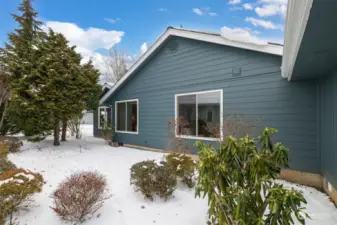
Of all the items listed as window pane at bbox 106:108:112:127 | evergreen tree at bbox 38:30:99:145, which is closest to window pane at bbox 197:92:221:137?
evergreen tree at bbox 38:30:99:145

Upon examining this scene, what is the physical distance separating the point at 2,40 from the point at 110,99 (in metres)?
13.7

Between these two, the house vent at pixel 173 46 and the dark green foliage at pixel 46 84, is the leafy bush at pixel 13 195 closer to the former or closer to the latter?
the dark green foliage at pixel 46 84

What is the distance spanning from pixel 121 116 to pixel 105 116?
2186 mm

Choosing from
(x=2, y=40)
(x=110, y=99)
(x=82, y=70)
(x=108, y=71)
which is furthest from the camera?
(x=108, y=71)

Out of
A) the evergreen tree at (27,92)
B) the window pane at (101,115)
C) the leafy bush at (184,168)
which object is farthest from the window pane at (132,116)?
the leafy bush at (184,168)

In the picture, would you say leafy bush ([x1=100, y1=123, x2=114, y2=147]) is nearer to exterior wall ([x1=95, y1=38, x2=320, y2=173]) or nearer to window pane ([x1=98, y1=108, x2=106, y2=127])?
window pane ([x1=98, y1=108, x2=106, y2=127])

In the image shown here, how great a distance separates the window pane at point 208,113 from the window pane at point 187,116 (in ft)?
0.81

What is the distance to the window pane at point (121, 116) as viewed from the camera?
1045 centimetres

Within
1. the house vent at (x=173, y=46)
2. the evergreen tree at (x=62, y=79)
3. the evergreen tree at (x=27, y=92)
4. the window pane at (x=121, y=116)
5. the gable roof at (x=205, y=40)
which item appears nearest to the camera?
the gable roof at (x=205, y=40)

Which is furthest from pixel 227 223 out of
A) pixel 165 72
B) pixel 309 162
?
pixel 165 72

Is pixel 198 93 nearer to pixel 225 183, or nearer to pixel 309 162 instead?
pixel 309 162

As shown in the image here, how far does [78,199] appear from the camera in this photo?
3111 millimetres

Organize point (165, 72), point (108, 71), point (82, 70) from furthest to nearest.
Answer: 1. point (108, 71)
2. point (82, 70)
3. point (165, 72)

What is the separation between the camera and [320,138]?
180 inches
